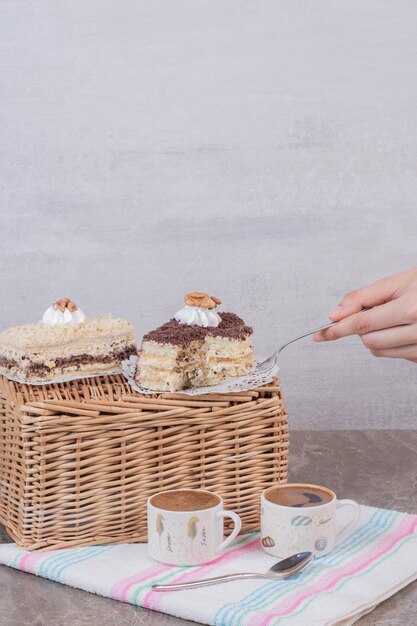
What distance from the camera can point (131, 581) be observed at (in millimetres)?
1256

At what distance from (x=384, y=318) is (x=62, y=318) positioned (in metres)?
0.50

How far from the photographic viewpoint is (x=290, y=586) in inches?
48.8

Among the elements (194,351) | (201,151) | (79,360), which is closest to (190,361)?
(194,351)

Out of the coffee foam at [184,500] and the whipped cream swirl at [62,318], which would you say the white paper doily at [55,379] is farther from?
the coffee foam at [184,500]

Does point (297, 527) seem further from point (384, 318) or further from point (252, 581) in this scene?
point (384, 318)

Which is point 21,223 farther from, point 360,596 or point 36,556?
point 360,596

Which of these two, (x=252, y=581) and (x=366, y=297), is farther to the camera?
(x=366, y=297)

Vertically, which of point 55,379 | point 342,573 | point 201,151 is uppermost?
point 201,151

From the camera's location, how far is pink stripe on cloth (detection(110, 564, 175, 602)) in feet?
4.04

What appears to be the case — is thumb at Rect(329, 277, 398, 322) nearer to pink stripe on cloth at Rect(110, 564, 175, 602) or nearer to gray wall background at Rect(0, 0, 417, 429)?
pink stripe on cloth at Rect(110, 564, 175, 602)

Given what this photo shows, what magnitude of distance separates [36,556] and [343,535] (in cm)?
46

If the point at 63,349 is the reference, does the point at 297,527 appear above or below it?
below

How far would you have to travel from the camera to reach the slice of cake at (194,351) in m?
1.39

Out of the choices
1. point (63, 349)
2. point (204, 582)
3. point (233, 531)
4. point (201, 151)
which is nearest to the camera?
point (204, 582)
